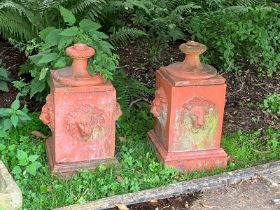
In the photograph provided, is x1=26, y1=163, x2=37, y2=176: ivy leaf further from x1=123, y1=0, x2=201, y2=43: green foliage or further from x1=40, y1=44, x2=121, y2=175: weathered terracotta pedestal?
x1=123, y1=0, x2=201, y2=43: green foliage

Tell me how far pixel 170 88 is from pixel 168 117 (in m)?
0.25

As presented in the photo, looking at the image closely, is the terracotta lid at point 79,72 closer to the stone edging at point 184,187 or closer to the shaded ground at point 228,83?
the stone edging at point 184,187

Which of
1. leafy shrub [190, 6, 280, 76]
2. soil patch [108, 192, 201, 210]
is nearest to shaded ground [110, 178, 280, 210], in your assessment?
soil patch [108, 192, 201, 210]

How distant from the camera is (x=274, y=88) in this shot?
632cm

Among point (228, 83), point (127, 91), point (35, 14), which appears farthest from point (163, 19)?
point (35, 14)

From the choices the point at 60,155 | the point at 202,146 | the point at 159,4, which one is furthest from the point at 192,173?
the point at 159,4

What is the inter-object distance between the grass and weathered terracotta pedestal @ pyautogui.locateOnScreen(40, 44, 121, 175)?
0.12 m

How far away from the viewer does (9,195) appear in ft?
13.1

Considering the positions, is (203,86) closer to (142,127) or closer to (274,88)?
(142,127)

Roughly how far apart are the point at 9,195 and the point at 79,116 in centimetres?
77

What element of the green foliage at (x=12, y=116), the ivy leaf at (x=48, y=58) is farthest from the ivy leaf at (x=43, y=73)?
the green foliage at (x=12, y=116)

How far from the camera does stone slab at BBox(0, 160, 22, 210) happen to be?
157 inches

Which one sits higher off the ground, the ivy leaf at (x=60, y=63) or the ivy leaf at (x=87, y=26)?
the ivy leaf at (x=87, y=26)

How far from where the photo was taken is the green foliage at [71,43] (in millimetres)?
4461
